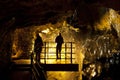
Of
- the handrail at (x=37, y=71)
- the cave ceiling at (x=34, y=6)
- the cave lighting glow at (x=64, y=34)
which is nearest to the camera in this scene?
the cave ceiling at (x=34, y=6)

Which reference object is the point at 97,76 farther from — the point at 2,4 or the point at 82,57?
the point at 2,4

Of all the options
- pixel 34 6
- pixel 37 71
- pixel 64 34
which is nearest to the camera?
pixel 34 6

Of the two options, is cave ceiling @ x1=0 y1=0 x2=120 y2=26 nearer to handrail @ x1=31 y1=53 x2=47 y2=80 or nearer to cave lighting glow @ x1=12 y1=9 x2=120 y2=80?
handrail @ x1=31 y1=53 x2=47 y2=80

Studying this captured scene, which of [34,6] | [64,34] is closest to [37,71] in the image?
[34,6]

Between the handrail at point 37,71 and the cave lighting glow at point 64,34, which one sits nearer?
the handrail at point 37,71

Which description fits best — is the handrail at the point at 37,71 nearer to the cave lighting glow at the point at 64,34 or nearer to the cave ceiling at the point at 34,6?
the cave ceiling at the point at 34,6

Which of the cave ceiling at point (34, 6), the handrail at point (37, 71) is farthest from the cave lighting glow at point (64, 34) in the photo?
the cave ceiling at point (34, 6)

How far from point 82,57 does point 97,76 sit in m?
1.49

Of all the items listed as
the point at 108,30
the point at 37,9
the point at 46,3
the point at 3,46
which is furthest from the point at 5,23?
the point at 108,30

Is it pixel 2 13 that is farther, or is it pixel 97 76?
pixel 97 76

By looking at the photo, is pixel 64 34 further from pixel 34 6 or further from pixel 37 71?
pixel 34 6

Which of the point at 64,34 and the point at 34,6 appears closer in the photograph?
the point at 34,6


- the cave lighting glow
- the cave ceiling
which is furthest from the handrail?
the cave lighting glow

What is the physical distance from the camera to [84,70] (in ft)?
50.9
